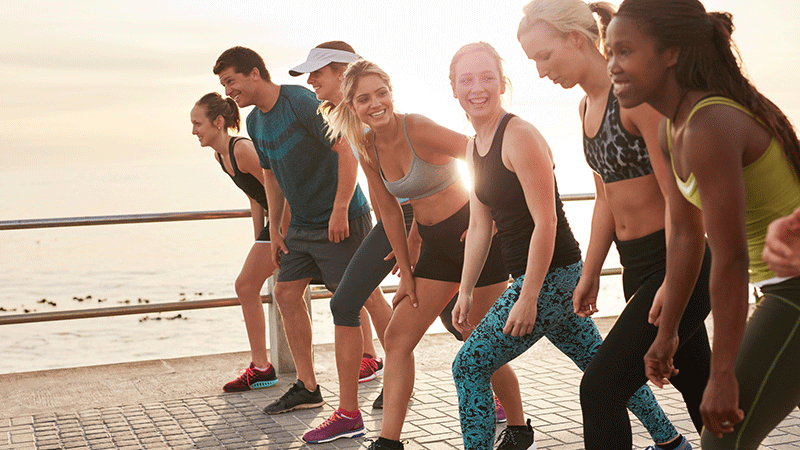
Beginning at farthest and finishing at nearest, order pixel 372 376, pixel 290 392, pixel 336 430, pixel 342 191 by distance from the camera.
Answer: pixel 372 376 → pixel 290 392 → pixel 342 191 → pixel 336 430

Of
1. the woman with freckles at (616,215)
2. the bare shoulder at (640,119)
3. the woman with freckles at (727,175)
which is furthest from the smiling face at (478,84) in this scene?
the woman with freckles at (727,175)

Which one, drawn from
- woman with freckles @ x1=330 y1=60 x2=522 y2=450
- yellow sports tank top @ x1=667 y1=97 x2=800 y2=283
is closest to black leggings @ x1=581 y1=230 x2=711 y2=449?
yellow sports tank top @ x1=667 y1=97 x2=800 y2=283

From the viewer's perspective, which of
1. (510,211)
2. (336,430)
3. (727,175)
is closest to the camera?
(727,175)

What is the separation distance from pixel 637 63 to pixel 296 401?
3.69 metres

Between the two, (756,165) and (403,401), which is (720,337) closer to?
(756,165)

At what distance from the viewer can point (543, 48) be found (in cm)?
298

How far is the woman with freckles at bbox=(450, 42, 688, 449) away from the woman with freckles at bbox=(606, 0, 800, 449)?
0.92 meters

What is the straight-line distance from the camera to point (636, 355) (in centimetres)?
266

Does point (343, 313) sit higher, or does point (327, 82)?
point (327, 82)

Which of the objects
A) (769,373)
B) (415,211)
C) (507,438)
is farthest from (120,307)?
(769,373)

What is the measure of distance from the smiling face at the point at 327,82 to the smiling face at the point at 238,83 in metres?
0.46

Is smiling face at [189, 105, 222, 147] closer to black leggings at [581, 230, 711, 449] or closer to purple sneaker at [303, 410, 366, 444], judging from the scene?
purple sneaker at [303, 410, 366, 444]

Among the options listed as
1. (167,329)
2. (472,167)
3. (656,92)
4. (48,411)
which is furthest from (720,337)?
(167,329)

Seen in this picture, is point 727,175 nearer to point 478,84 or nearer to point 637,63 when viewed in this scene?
point 637,63
